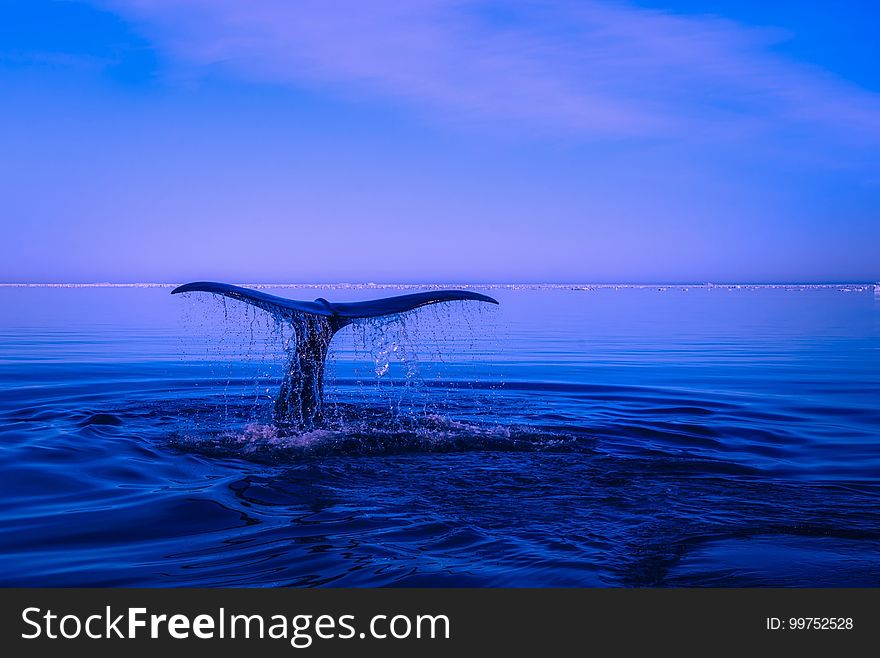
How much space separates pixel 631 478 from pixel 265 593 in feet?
13.5

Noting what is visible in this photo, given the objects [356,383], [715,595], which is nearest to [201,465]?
[715,595]

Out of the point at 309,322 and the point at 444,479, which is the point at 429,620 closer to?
the point at 444,479

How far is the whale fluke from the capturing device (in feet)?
29.8

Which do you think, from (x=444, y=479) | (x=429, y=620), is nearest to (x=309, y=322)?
(x=444, y=479)

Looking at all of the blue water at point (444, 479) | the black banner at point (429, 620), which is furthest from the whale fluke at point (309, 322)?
the black banner at point (429, 620)

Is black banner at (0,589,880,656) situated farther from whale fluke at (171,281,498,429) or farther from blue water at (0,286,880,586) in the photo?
whale fluke at (171,281,498,429)

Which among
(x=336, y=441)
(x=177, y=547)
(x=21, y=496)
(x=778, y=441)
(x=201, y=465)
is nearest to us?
(x=177, y=547)

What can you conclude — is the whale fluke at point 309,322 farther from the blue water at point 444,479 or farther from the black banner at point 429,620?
the black banner at point 429,620

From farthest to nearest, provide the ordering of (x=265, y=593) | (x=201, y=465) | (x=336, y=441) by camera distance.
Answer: (x=336, y=441) < (x=201, y=465) < (x=265, y=593)

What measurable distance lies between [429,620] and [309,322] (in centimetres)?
586

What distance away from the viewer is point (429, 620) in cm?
437

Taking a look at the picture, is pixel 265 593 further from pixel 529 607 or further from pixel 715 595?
pixel 715 595

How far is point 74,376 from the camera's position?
16016 millimetres

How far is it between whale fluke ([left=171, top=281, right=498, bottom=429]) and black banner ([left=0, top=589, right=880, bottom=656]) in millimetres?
4418
